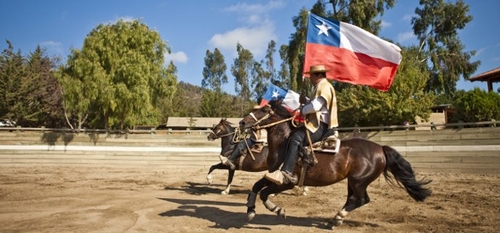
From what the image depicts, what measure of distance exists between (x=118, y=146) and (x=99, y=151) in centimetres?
108

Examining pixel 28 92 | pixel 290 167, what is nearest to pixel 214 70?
pixel 28 92

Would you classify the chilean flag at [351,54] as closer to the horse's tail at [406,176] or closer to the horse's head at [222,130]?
the horse's tail at [406,176]

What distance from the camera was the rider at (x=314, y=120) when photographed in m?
6.12

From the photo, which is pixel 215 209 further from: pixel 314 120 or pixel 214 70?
pixel 214 70

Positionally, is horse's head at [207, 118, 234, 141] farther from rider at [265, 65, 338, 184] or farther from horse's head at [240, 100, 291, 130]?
rider at [265, 65, 338, 184]

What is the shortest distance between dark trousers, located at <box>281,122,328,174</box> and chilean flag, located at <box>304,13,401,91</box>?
185cm

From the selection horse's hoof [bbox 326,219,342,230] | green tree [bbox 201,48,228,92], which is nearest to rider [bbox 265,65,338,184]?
horse's hoof [bbox 326,219,342,230]

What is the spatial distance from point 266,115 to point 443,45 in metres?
32.0

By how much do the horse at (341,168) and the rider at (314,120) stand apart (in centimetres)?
22

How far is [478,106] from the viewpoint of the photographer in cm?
1842

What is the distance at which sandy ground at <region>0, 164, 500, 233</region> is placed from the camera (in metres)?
6.42

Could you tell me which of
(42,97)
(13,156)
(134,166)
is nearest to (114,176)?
(134,166)

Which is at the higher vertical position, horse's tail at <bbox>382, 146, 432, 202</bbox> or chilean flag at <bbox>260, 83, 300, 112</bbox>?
chilean flag at <bbox>260, 83, 300, 112</bbox>

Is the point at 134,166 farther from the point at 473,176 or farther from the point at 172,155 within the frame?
the point at 473,176
